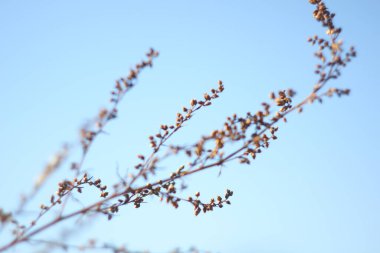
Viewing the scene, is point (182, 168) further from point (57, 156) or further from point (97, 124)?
point (57, 156)

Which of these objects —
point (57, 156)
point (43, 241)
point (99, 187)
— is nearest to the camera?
point (57, 156)

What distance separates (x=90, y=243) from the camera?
291cm

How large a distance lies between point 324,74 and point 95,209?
2.80 metres

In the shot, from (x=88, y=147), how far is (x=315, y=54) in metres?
2.66

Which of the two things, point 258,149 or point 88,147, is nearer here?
point 88,147

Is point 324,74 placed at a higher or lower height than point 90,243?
higher

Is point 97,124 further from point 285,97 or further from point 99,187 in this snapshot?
point 285,97

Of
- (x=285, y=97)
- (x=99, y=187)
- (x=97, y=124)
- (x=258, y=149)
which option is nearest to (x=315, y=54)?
(x=285, y=97)

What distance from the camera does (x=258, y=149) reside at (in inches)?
161

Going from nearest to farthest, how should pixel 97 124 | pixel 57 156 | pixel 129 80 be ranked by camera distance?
pixel 57 156, pixel 97 124, pixel 129 80

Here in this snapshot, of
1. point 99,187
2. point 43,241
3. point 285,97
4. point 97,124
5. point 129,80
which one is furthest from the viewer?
point 99,187

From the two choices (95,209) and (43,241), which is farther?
(95,209)

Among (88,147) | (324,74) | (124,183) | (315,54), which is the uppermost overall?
(315,54)

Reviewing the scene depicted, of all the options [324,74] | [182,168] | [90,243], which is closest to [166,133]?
[182,168]
